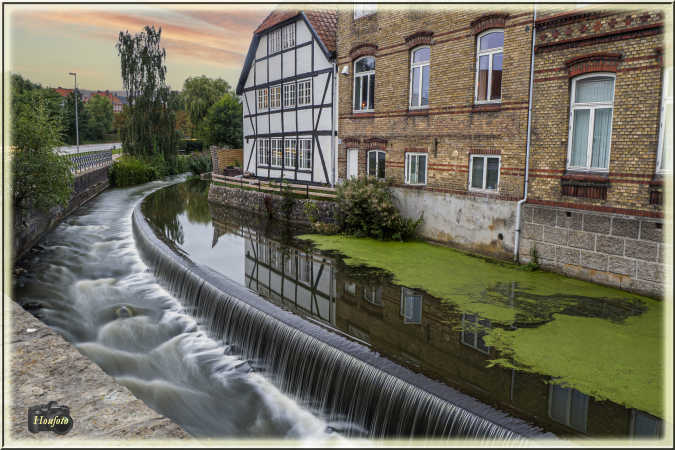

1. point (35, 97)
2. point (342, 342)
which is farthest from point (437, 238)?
point (35, 97)

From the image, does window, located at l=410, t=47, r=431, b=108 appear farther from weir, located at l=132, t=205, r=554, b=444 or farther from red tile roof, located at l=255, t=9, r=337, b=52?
weir, located at l=132, t=205, r=554, b=444

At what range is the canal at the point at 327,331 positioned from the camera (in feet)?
18.9

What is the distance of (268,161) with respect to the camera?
24.5 meters

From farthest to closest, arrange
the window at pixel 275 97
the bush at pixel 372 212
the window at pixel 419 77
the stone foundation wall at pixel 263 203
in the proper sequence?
1. the window at pixel 275 97
2. the stone foundation wall at pixel 263 203
3. the bush at pixel 372 212
4. the window at pixel 419 77

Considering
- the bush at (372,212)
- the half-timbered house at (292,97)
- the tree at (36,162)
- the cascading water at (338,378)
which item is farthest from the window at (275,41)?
the cascading water at (338,378)

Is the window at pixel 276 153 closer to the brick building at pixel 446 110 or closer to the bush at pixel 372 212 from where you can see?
the brick building at pixel 446 110

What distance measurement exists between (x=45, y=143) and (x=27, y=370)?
9.54 metres

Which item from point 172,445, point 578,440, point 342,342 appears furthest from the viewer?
point 342,342

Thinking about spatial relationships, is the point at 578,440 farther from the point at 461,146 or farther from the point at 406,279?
the point at 461,146

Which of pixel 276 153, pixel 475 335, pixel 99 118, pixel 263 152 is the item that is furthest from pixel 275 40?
pixel 99 118

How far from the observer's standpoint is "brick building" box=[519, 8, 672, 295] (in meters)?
9.27

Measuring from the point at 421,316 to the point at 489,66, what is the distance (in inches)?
276

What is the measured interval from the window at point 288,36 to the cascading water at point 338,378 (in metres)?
14.0

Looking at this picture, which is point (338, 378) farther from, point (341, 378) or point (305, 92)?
point (305, 92)
